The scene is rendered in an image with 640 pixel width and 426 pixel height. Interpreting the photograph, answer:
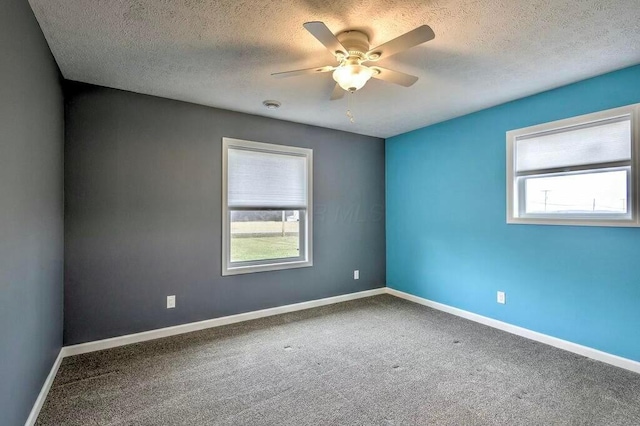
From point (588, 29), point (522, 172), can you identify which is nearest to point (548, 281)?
point (522, 172)

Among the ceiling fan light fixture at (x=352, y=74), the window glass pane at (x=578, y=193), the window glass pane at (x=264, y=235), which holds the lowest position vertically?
the window glass pane at (x=264, y=235)

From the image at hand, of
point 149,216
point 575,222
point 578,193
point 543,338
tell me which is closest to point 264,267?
point 149,216

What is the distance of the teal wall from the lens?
8.76 ft

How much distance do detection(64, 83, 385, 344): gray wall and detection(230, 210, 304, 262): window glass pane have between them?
0.24m

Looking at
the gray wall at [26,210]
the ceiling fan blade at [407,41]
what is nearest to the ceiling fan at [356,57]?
the ceiling fan blade at [407,41]

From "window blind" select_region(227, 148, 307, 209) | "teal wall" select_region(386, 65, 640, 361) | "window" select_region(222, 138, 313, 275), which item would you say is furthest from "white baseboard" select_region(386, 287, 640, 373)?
"window blind" select_region(227, 148, 307, 209)

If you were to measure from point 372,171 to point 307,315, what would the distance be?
7.82ft

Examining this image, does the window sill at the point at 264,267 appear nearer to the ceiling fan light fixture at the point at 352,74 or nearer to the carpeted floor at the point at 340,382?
the carpeted floor at the point at 340,382

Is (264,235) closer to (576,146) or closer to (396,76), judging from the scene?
(396,76)

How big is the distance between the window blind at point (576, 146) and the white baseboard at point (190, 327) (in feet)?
9.33

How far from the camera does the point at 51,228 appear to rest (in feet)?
7.92

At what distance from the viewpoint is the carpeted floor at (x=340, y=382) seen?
2.01 metres

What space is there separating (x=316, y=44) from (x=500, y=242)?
2.86 m

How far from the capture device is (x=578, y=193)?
9.78 ft
